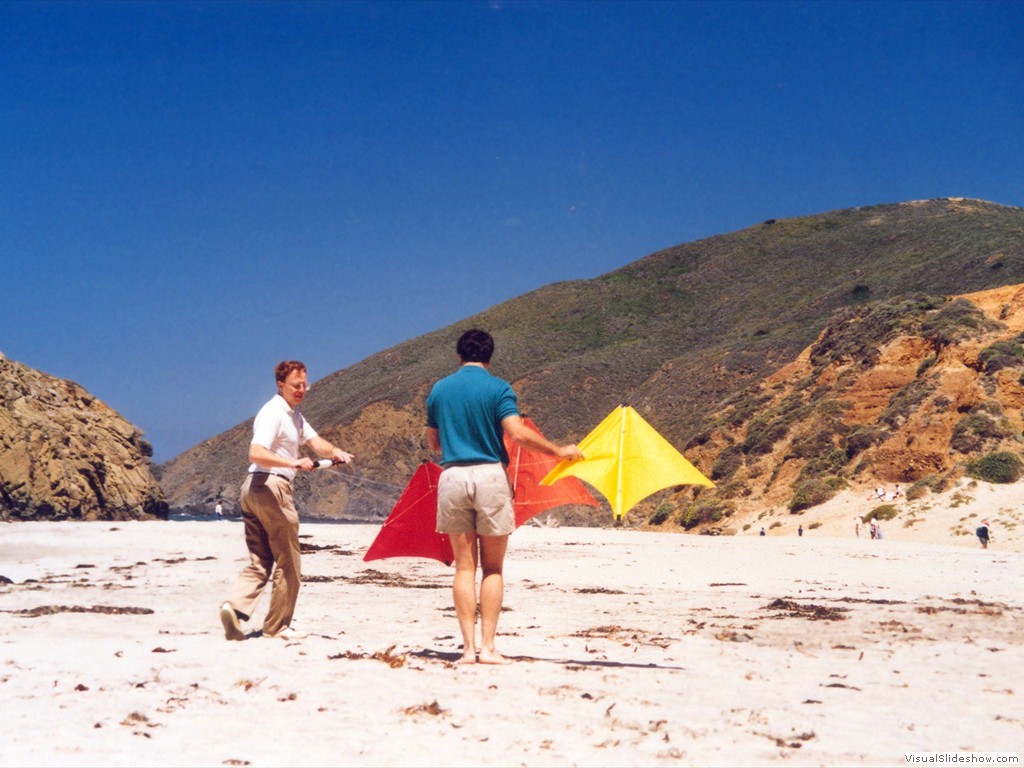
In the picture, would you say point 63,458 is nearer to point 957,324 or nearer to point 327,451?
point 327,451

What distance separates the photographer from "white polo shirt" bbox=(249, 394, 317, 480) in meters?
6.46

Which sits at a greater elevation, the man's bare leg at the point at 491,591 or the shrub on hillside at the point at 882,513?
the man's bare leg at the point at 491,591

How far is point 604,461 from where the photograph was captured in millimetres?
6770

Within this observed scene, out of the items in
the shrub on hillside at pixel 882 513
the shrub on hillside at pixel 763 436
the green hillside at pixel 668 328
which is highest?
the green hillside at pixel 668 328

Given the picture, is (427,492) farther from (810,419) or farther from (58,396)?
(810,419)

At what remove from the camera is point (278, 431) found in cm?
652

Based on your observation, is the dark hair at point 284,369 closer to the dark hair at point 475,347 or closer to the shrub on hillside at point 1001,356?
the dark hair at point 475,347

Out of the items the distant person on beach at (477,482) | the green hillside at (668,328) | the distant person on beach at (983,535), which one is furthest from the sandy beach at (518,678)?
the green hillside at (668,328)

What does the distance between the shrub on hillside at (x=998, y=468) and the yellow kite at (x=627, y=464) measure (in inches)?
909

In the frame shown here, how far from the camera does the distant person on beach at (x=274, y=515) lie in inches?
254

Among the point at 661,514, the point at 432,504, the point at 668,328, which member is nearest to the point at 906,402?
the point at 661,514

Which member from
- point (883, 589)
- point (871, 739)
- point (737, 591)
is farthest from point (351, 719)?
point (883, 589)

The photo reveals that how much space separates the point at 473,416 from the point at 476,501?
48 centimetres

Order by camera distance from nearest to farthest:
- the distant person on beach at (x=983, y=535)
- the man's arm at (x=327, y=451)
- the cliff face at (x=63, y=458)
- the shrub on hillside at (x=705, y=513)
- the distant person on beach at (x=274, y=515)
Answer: the distant person on beach at (x=274, y=515), the man's arm at (x=327, y=451), the distant person on beach at (x=983, y=535), the cliff face at (x=63, y=458), the shrub on hillside at (x=705, y=513)
